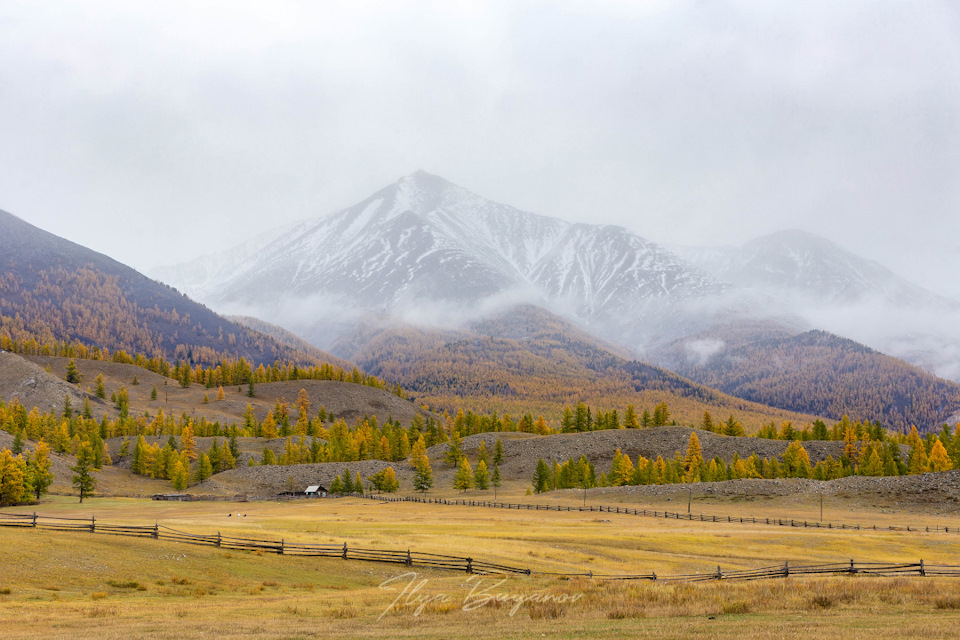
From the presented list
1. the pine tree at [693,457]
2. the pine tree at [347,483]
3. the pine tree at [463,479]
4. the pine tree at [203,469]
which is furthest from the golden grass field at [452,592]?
the pine tree at [203,469]

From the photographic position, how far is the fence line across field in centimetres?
4172

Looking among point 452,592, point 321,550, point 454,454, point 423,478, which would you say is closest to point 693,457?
point 454,454

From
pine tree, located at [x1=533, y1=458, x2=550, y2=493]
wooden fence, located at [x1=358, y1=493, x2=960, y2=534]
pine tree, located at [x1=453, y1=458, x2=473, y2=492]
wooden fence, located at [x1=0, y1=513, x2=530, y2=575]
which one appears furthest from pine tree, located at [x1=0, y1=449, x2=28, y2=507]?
pine tree, located at [x1=533, y1=458, x2=550, y2=493]

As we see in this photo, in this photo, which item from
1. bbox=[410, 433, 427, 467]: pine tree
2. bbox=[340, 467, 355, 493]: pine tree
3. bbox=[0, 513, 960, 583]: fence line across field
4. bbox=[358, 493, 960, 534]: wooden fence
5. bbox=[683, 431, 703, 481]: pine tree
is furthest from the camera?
bbox=[410, 433, 427, 467]: pine tree

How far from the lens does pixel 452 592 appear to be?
35500 millimetres

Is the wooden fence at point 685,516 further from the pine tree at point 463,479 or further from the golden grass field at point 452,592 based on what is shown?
the pine tree at point 463,479

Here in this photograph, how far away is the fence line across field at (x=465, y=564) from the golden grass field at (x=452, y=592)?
1595mm

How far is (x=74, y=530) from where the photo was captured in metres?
52.7

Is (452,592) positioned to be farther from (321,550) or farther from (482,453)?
(482,453)

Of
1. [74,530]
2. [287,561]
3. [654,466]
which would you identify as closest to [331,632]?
[287,561]

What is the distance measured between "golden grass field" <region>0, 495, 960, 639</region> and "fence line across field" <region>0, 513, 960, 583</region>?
159 centimetres

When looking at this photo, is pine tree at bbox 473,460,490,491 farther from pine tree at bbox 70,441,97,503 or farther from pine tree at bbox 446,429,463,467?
→ pine tree at bbox 70,441,97,503

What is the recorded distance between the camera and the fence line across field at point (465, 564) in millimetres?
41719

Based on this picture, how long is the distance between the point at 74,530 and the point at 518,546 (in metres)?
37.5
